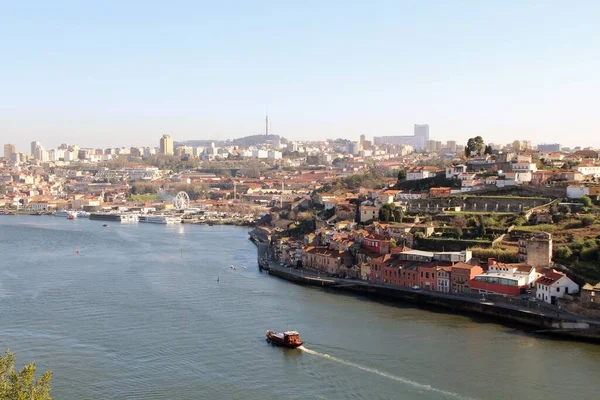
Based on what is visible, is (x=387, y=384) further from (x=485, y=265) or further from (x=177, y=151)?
(x=177, y=151)

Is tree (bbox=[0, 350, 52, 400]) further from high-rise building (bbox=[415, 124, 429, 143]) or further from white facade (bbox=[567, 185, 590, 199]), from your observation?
high-rise building (bbox=[415, 124, 429, 143])

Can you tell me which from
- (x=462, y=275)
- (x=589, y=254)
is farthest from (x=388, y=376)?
(x=589, y=254)

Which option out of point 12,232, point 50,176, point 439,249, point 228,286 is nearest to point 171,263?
point 228,286

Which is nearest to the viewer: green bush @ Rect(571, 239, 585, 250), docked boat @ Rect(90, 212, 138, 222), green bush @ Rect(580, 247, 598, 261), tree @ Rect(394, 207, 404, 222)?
green bush @ Rect(580, 247, 598, 261)

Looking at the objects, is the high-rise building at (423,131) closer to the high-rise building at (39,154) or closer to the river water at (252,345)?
the high-rise building at (39,154)

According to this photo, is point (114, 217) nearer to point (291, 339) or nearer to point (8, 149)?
point (291, 339)

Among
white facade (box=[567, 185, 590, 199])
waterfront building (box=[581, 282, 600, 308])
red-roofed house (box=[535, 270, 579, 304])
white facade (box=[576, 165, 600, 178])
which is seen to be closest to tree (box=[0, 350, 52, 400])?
waterfront building (box=[581, 282, 600, 308])
